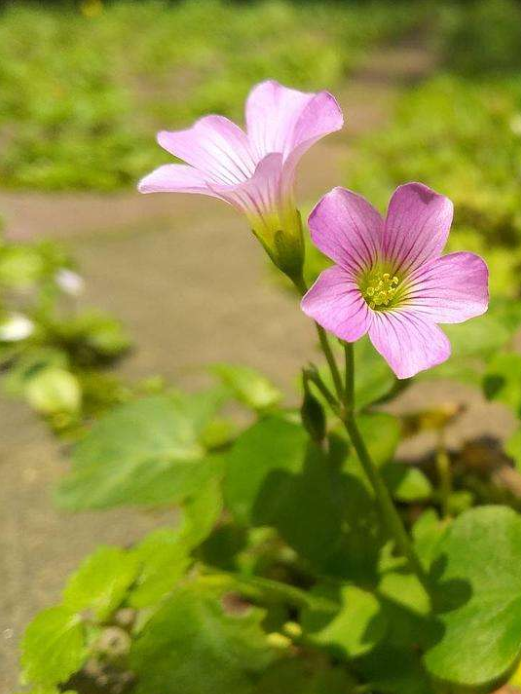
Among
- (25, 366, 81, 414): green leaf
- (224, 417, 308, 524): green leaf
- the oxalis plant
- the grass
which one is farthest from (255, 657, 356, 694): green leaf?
the grass

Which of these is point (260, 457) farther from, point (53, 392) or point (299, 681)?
point (53, 392)

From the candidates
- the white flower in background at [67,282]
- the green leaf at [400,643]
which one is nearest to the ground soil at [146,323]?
the white flower in background at [67,282]

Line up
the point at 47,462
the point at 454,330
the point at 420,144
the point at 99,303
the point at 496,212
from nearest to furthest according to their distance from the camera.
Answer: the point at 454,330, the point at 47,462, the point at 99,303, the point at 496,212, the point at 420,144

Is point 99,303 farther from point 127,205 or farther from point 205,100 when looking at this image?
point 205,100

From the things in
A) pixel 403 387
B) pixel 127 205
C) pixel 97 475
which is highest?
pixel 403 387

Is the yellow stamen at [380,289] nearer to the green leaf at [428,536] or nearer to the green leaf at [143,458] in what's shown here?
the green leaf at [428,536]

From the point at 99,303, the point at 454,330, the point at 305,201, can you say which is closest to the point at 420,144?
the point at 305,201
